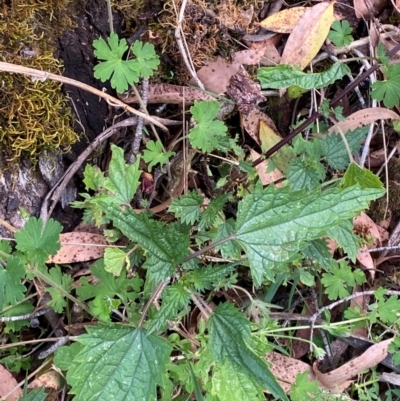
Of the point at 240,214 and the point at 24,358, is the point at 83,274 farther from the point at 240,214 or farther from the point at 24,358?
the point at 240,214

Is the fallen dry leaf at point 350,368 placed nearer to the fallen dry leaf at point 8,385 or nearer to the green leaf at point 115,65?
the fallen dry leaf at point 8,385

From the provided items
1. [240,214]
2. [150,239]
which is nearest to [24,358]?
[150,239]

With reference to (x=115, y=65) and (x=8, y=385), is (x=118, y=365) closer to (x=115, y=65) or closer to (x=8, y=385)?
(x=8, y=385)

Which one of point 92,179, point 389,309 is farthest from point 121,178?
point 389,309

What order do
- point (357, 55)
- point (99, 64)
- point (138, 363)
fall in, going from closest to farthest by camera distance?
point (138, 363) < point (99, 64) < point (357, 55)

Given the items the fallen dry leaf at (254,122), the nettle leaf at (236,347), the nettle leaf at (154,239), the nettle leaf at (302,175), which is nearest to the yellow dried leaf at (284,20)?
the fallen dry leaf at (254,122)

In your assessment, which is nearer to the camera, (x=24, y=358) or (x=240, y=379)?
(x=240, y=379)

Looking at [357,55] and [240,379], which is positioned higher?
[357,55]
